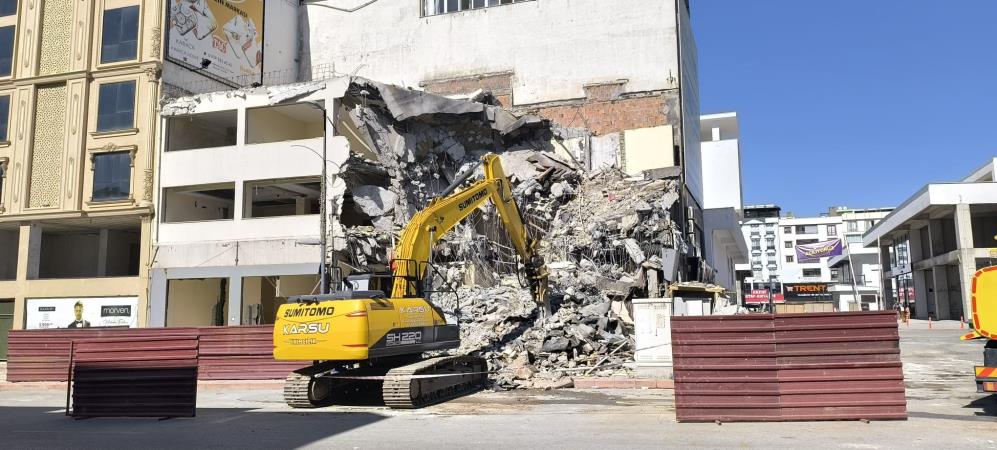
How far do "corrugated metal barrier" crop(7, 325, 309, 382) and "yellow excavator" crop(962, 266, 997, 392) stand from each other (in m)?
14.1

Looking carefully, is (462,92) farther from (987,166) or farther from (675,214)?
(987,166)

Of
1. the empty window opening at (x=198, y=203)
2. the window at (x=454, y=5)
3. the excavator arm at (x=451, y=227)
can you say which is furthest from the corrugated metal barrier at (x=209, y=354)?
the window at (x=454, y=5)

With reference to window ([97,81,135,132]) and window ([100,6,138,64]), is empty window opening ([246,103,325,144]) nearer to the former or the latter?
window ([97,81,135,132])

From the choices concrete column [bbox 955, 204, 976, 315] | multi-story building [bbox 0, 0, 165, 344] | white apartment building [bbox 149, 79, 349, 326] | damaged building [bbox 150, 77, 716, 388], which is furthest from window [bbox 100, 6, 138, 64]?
concrete column [bbox 955, 204, 976, 315]

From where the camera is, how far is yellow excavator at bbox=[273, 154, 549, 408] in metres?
12.1

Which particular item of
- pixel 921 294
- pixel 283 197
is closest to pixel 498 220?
pixel 283 197

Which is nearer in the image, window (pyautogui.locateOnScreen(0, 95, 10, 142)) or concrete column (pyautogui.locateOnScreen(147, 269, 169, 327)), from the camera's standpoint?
concrete column (pyautogui.locateOnScreen(147, 269, 169, 327))

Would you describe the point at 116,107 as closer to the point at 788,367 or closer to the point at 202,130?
the point at 202,130

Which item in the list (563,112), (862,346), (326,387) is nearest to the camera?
(862,346)

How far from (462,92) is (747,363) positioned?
3234 cm

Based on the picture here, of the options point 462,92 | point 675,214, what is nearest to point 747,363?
point 675,214

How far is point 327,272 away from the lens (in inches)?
1117

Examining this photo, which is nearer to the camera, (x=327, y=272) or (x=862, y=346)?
(x=862, y=346)

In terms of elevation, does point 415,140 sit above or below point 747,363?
above
